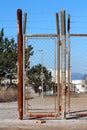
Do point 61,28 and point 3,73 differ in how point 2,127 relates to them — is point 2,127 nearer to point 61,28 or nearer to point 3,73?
point 61,28

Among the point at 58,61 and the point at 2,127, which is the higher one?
the point at 58,61

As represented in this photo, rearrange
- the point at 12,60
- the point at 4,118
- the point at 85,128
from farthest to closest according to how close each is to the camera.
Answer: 1. the point at 12,60
2. the point at 4,118
3. the point at 85,128

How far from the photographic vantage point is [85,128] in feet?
43.5

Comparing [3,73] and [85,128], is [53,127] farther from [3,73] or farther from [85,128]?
[3,73]

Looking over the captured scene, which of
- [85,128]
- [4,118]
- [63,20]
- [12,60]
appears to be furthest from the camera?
[12,60]

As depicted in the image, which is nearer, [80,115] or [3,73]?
[80,115]

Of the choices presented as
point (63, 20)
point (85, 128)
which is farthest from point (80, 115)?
point (63, 20)

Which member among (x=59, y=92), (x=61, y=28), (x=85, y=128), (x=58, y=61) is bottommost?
(x=85, y=128)

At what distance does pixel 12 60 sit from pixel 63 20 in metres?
35.2

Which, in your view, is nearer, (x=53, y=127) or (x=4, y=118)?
(x=53, y=127)

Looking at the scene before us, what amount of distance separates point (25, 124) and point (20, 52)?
2341 millimetres

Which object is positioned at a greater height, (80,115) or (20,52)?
(20,52)

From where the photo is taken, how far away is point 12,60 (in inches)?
1940

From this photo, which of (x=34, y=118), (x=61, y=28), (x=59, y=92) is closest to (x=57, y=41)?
(x=61, y=28)
